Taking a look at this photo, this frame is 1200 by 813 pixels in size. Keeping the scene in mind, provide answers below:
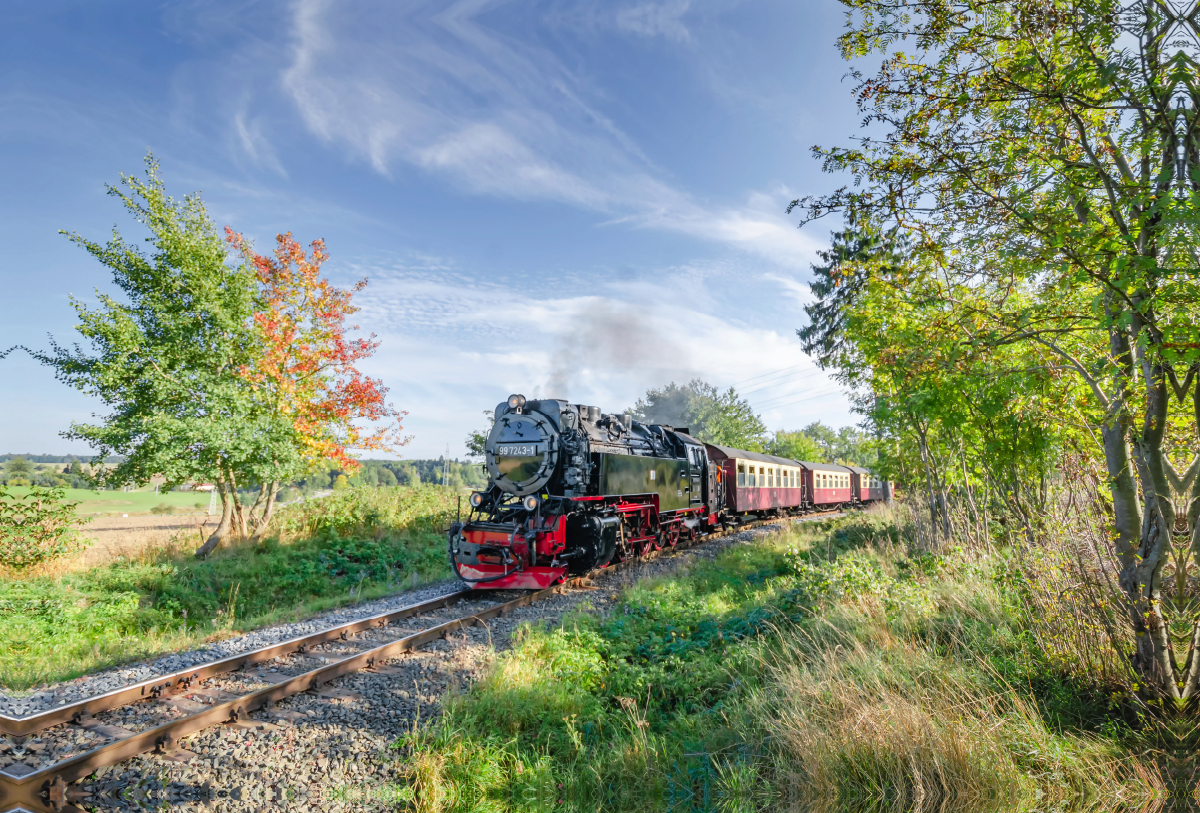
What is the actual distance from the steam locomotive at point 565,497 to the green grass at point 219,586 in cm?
203

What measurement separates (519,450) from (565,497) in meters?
1.24

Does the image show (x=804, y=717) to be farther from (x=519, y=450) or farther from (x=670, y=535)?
(x=670, y=535)

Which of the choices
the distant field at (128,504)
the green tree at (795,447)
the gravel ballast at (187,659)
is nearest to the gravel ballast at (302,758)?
the gravel ballast at (187,659)

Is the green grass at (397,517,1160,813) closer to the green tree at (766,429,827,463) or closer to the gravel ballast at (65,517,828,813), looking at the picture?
the gravel ballast at (65,517,828,813)

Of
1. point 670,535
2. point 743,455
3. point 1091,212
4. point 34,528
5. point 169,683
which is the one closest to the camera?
point 1091,212

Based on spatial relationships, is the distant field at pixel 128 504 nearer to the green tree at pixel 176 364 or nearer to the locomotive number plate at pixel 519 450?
the green tree at pixel 176 364

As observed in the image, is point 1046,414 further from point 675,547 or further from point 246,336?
point 246,336

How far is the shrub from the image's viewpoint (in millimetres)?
9336

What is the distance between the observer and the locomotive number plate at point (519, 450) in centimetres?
1032

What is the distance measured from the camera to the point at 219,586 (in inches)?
414

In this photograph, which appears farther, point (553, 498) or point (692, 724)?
point (553, 498)

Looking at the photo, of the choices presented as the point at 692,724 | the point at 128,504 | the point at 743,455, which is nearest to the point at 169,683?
the point at 692,724

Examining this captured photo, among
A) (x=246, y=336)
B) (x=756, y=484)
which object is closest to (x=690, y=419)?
(x=756, y=484)

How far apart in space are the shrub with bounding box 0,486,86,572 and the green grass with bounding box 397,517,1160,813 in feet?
29.0
